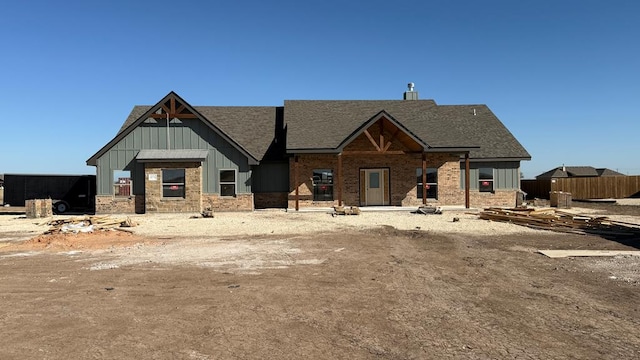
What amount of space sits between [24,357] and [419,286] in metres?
5.37

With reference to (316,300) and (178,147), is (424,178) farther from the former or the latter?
(316,300)

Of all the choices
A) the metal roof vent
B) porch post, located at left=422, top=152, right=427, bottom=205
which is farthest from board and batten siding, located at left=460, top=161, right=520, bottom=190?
the metal roof vent

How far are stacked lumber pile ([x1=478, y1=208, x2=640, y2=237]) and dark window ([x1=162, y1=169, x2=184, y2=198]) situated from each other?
14875 mm

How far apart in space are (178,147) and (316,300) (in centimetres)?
1832

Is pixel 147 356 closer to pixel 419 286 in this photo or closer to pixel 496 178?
pixel 419 286

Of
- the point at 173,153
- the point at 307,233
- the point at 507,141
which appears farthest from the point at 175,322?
the point at 507,141

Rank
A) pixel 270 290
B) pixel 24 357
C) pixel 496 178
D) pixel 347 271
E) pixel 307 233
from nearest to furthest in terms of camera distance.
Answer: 1. pixel 24 357
2. pixel 270 290
3. pixel 347 271
4. pixel 307 233
5. pixel 496 178

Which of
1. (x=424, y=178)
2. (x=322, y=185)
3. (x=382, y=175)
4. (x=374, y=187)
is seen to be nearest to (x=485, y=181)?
(x=424, y=178)

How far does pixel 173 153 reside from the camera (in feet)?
71.6

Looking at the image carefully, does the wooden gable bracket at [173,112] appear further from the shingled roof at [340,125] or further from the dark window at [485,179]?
the dark window at [485,179]

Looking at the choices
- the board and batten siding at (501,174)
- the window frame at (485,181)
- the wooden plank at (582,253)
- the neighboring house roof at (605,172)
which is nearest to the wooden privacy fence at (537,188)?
the board and batten siding at (501,174)

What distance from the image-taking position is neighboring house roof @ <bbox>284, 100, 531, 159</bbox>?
22.9 metres

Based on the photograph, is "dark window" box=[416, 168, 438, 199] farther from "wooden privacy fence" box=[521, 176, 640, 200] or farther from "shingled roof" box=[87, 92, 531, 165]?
"wooden privacy fence" box=[521, 176, 640, 200]

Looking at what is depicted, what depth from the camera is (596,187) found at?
35.5m
